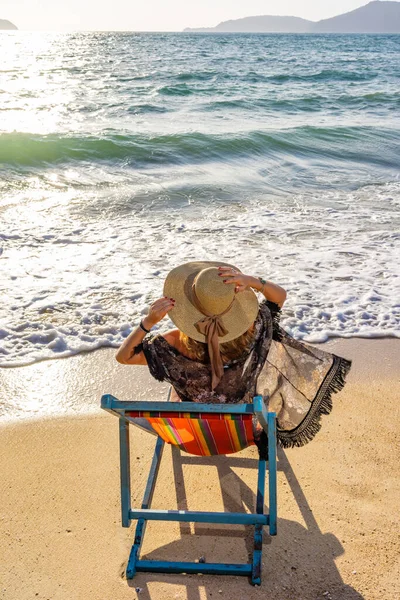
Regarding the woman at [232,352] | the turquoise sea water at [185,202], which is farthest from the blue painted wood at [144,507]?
the turquoise sea water at [185,202]

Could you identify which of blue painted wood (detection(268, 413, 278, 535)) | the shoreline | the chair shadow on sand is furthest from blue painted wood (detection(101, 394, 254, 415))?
the shoreline

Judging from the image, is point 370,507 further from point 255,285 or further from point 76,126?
point 76,126

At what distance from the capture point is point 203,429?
2.55 m

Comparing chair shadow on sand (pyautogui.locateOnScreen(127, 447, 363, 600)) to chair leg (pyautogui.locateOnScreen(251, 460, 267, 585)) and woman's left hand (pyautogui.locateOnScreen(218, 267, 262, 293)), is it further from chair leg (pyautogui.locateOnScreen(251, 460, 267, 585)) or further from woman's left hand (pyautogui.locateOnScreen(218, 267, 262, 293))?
woman's left hand (pyautogui.locateOnScreen(218, 267, 262, 293))

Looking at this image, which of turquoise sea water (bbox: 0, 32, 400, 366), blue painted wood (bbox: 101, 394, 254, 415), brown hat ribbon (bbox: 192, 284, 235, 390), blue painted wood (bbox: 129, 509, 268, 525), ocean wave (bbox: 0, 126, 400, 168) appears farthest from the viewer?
ocean wave (bbox: 0, 126, 400, 168)

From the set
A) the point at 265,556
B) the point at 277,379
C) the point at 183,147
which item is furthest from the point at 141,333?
the point at 183,147

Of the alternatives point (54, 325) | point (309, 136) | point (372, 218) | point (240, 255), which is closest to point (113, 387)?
point (54, 325)

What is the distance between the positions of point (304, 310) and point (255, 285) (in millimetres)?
2776

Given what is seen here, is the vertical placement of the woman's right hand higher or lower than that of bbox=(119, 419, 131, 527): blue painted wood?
higher

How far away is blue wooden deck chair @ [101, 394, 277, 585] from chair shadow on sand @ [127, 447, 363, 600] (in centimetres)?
6

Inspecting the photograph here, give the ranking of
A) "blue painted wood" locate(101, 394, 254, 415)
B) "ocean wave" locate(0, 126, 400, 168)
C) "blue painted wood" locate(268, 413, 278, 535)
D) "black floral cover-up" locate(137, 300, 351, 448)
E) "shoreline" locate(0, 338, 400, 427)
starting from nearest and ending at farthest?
1. "blue painted wood" locate(101, 394, 254, 415)
2. "blue painted wood" locate(268, 413, 278, 535)
3. "black floral cover-up" locate(137, 300, 351, 448)
4. "shoreline" locate(0, 338, 400, 427)
5. "ocean wave" locate(0, 126, 400, 168)

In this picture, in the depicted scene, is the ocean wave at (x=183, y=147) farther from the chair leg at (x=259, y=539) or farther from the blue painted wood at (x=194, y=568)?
the blue painted wood at (x=194, y=568)

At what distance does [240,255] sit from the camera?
719cm

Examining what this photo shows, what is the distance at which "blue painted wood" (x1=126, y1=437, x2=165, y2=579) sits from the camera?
2729 millimetres
